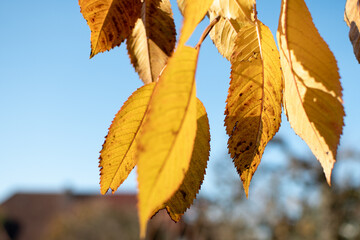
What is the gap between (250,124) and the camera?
324 mm

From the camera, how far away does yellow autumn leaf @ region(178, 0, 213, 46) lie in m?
0.23

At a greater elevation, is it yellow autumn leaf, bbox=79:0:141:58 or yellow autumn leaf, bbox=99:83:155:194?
yellow autumn leaf, bbox=79:0:141:58

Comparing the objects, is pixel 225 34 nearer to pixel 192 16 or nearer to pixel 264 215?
pixel 192 16

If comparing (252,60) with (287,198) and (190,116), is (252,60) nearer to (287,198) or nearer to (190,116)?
(190,116)

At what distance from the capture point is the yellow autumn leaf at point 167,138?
19 centimetres

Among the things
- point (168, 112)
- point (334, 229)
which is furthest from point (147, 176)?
point (334, 229)

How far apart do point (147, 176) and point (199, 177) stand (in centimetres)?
14

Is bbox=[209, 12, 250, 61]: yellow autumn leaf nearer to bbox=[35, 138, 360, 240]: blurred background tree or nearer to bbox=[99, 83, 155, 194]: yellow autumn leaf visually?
bbox=[99, 83, 155, 194]: yellow autumn leaf

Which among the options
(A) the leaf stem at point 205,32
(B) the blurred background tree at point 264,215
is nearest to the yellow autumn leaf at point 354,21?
(A) the leaf stem at point 205,32

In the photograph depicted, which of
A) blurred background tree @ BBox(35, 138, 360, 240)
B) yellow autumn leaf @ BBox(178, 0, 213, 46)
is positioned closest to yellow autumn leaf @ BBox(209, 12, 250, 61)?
yellow autumn leaf @ BBox(178, 0, 213, 46)

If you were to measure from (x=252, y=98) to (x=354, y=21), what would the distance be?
94 mm

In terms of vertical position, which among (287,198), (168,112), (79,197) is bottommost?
(79,197)

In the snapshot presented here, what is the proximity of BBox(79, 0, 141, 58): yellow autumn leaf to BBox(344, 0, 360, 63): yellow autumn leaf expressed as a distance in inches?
7.0

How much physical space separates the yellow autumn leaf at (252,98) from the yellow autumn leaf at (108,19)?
4.0 inches
